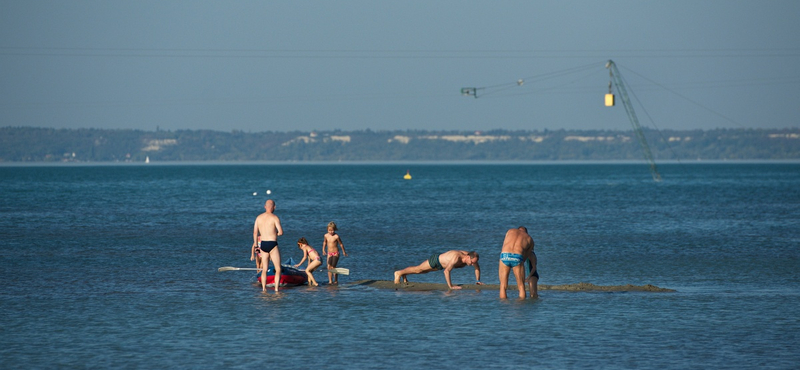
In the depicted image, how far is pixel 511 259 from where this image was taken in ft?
67.7

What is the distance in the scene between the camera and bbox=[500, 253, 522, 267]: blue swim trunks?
20.5 meters

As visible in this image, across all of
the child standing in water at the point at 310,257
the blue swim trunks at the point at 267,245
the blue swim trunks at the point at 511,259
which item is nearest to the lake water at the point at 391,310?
the child standing in water at the point at 310,257

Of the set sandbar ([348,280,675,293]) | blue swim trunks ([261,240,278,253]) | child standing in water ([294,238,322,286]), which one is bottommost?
sandbar ([348,280,675,293])

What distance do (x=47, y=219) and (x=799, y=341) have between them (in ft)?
169

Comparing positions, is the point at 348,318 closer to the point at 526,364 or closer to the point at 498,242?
the point at 526,364

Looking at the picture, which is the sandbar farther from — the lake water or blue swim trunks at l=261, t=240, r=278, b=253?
blue swim trunks at l=261, t=240, r=278, b=253

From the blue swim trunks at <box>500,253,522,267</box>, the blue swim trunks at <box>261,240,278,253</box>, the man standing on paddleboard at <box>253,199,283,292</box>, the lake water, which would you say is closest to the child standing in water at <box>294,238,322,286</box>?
the lake water

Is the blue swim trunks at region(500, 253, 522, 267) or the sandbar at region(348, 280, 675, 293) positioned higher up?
the blue swim trunks at region(500, 253, 522, 267)

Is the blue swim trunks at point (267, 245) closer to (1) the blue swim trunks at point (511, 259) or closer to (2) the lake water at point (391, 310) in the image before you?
(2) the lake water at point (391, 310)

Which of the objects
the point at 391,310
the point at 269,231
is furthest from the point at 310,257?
the point at 391,310

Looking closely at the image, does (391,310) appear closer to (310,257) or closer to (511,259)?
(511,259)

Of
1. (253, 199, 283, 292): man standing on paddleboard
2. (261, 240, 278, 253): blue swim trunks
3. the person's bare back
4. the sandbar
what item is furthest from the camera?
the sandbar

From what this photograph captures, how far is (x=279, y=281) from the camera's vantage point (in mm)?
23047

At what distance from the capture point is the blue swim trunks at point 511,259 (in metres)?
20.5
